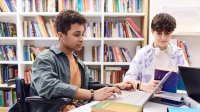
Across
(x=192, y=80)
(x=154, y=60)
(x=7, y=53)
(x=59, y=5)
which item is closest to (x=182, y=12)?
(x=154, y=60)

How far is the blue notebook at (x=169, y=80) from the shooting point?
4.42 feet

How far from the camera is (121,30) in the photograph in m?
3.16

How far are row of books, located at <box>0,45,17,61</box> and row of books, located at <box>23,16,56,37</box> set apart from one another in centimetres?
30

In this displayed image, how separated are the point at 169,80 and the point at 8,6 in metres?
2.57

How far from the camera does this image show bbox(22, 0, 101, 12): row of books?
123 inches

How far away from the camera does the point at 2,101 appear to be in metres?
3.30

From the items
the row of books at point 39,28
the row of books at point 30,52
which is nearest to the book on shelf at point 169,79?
the row of books at point 39,28

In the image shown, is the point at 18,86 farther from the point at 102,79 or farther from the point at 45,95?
the point at 102,79

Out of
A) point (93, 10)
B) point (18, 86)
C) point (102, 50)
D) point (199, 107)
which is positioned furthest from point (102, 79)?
point (199, 107)

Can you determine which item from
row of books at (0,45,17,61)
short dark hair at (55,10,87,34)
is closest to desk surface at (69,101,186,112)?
short dark hair at (55,10,87,34)

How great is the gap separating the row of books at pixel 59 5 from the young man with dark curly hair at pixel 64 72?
1.46m

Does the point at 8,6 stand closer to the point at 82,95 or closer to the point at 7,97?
the point at 7,97

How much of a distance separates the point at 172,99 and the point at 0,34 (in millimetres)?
2642

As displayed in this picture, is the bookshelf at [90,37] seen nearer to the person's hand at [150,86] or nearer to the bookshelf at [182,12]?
the bookshelf at [182,12]
